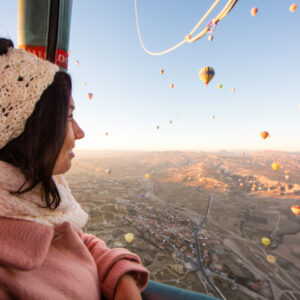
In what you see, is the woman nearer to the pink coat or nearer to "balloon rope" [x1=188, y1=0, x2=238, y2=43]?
the pink coat

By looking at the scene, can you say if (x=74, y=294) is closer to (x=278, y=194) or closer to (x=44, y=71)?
(x=44, y=71)

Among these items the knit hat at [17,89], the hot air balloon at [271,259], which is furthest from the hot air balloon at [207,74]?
the hot air balloon at [271,259]

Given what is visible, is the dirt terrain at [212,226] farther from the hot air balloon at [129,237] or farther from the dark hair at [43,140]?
the dark hair at [43,140]

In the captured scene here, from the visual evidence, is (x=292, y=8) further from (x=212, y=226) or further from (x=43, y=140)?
(x=212, y=226)

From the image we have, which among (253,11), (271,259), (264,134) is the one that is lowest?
(271,259)

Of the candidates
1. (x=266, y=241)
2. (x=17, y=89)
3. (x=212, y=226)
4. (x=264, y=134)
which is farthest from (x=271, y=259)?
(x=17, y=89)
